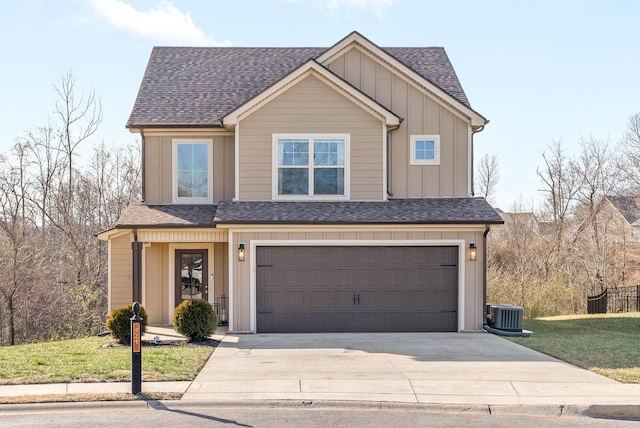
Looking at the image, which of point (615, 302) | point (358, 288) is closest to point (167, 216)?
point (358, 288)

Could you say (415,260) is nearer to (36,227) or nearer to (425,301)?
(425,301)

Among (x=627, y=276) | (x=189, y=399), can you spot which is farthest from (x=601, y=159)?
(x=189, y=399)

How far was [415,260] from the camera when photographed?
17422 mm

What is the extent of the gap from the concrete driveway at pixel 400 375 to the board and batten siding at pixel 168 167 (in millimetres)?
5241

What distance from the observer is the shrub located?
49.9 ft

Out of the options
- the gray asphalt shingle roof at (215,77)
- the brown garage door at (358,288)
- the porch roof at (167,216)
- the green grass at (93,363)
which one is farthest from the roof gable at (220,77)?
the green grass at (93,363)

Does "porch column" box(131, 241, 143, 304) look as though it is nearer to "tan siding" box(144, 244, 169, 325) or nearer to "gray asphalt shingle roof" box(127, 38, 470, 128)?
"tan siding" box(144, 244, 169, 325)

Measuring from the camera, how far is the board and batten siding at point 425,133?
18.7 m

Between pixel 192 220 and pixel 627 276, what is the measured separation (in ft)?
94.7

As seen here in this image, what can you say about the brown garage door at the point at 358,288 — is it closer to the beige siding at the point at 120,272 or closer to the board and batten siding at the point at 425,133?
the board and batten siding at the point at 425,133

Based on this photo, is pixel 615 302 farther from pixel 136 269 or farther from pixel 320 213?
pixel 136 269

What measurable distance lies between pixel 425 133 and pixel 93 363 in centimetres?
1083

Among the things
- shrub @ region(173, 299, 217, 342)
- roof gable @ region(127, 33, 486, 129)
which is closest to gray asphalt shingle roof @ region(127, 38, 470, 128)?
roof gable @ region(127, 33, 486, 129)

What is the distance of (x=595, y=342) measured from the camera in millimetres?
15727
